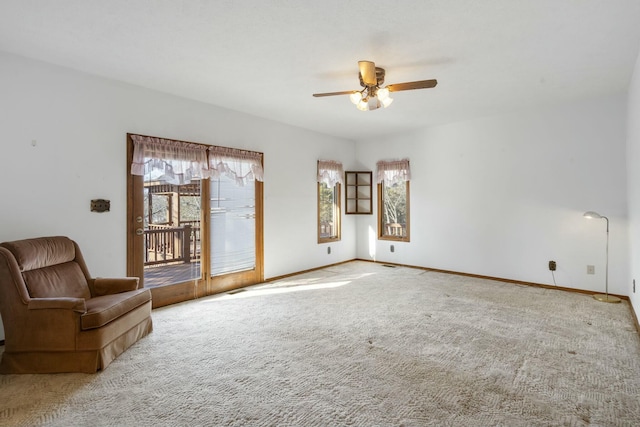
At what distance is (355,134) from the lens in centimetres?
653

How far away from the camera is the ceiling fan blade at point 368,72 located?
111 inches

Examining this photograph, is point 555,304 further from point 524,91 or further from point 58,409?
point 58,409

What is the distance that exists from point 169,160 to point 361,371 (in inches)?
128

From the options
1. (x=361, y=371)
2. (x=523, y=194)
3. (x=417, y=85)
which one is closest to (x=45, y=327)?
(x=361, y=371)

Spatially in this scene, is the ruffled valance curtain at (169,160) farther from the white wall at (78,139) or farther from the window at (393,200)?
the window at (393,200)

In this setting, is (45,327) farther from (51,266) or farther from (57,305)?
(51,266)

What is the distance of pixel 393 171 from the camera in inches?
255

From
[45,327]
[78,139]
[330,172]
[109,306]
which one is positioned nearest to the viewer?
[45,327]

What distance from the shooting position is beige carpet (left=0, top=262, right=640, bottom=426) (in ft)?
6.50

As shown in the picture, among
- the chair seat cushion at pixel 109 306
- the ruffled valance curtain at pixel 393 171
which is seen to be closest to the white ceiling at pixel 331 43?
the ruffled valance curtain at pixel 393 171

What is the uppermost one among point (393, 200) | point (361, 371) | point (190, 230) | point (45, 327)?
point (393, 200)

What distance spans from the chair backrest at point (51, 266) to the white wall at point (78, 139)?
39 centimetres

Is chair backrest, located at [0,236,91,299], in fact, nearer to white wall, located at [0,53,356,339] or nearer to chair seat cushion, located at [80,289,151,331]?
chair seat cushion, located at [80,289,151,331]

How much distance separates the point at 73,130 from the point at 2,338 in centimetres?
203
